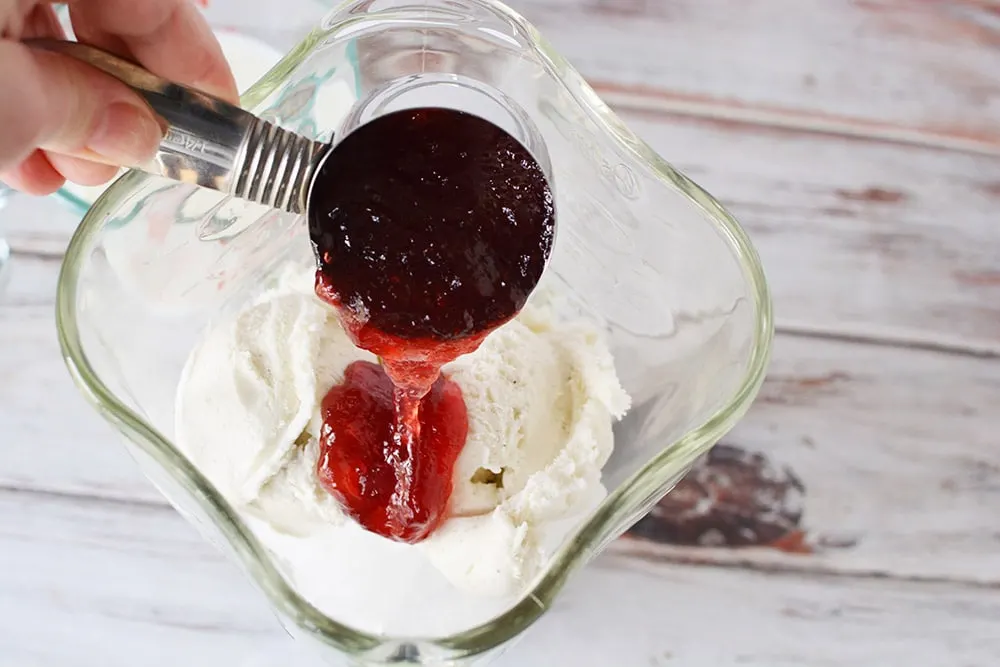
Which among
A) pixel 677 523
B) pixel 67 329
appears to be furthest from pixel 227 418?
pixel 677 523

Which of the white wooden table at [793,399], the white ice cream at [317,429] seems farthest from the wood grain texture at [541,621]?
the white ice cream at [317,429]

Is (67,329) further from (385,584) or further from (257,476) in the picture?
(385,584)

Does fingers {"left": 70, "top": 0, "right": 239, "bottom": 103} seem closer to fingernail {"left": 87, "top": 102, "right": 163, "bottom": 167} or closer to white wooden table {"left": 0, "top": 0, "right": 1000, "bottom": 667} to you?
fingernail {"left": 87, "top": 102, "right": 163, "bottom": 167}

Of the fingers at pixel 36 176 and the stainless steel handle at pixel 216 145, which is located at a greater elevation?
the stainless steel handle at pixel 216 145

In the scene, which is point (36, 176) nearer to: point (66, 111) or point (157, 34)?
point (157, 34)

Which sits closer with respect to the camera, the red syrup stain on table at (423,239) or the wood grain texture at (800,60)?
the red syrup stain on table at (423,239)

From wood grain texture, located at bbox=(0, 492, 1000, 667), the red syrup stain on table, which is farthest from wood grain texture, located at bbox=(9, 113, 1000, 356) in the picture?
the red syrup stain on table

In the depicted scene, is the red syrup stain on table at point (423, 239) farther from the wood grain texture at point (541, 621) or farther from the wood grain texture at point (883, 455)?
the wood grain texture at point (883, 455)
